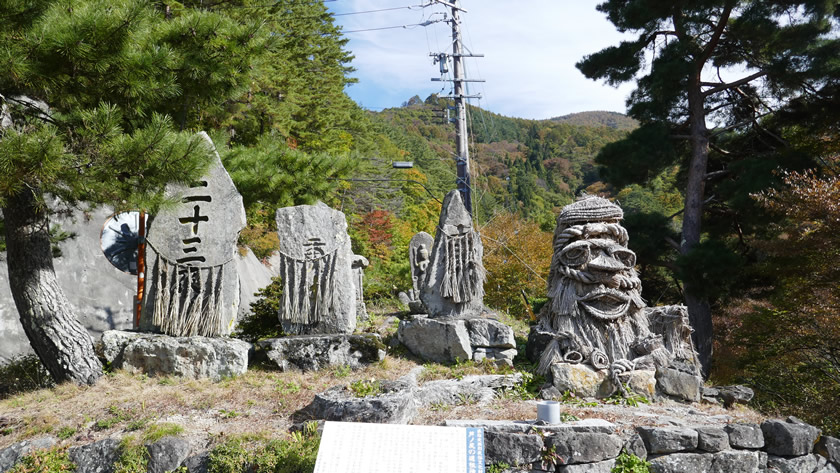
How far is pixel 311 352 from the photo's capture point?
6.35 metres

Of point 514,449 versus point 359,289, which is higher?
point 359,289

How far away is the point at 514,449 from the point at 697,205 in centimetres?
884

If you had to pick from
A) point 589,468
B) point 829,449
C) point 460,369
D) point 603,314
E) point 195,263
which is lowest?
point 829,449

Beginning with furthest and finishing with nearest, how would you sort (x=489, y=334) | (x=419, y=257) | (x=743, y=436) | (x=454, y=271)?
(x=419, y=257), (x=454, y=271), (x=489, y=334), (x=743, y=436)

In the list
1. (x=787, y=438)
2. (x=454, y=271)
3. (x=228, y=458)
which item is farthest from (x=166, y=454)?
(x=787, y=438)

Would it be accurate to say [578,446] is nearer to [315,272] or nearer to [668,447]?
[668,447]

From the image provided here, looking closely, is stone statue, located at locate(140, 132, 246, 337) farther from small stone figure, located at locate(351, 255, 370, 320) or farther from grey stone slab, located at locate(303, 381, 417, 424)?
small stone figure, located at locate(351, 255, 370, 320)

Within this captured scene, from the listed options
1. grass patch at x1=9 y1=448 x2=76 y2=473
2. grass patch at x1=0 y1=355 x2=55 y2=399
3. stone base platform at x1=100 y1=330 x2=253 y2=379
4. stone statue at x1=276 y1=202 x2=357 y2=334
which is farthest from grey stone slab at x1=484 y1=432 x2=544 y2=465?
grass patch at x1=0 y1=355 x2=55 y2=399

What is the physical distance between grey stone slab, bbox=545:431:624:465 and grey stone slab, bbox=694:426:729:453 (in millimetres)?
1006

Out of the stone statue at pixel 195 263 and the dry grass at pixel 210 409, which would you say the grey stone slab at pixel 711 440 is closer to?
the dry grass at pixel 210 409

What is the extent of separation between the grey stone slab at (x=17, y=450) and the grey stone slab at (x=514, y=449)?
3846 mm

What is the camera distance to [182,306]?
252 inches

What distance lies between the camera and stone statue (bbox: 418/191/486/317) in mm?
7320

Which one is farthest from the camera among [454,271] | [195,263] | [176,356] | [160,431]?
[454,271]
